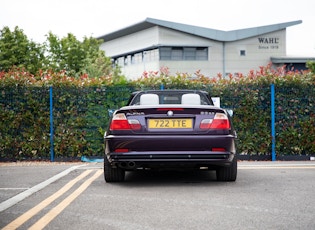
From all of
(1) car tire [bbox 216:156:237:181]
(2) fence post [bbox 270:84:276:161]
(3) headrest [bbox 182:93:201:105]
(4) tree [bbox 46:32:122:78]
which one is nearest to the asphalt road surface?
(1) car tire [bbox 216:156:237:181]

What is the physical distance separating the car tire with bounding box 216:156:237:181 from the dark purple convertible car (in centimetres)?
38

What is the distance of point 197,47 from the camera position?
2655 inches

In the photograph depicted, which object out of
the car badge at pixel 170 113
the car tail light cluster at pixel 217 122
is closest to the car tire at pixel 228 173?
the car tail light cluster at pixel 217 122

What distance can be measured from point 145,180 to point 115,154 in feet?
3.77

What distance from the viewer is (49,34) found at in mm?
61250

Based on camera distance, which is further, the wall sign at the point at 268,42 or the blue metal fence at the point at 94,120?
the wall sign at the point at 268,42

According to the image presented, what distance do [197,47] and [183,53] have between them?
2.04m

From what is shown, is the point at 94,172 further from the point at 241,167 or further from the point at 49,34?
the point at 49,34

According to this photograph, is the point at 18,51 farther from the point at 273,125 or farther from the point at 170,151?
the point at 170,151

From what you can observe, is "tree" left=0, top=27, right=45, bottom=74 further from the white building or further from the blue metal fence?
the blue metal fence

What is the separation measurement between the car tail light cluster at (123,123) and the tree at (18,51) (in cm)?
4821

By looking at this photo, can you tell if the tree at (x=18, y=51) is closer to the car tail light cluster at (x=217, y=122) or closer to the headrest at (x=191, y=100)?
the headrest at (x=191, y=100)

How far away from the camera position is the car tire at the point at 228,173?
8.30m

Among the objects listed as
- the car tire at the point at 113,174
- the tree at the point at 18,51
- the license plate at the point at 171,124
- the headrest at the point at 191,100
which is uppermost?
the tree at the point at 18,51
